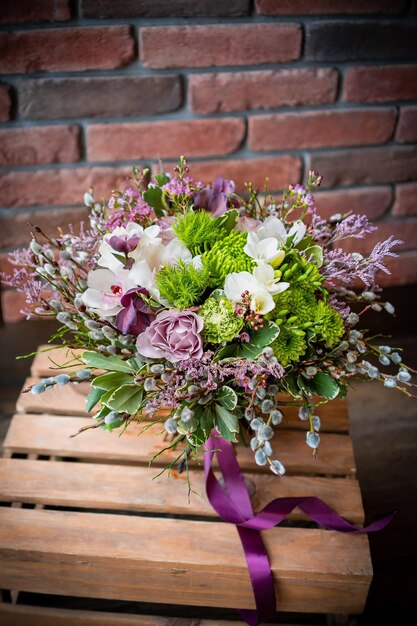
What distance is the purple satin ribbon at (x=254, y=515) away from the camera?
795 millimetres

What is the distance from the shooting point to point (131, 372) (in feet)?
2.46

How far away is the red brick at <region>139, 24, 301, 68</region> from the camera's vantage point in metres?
1.12

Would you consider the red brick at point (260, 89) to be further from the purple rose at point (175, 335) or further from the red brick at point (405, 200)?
the purple rose at point (175, 335)

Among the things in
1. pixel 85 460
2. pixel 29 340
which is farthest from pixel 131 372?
pixel 29 340

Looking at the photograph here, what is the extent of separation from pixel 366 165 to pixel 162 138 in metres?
0.47

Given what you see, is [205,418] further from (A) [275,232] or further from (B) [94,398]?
(A) [275,232]

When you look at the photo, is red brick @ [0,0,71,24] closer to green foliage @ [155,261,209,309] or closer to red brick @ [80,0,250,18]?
red brick @ [80,0,250,18]

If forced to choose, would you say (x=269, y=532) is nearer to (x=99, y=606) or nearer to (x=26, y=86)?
(x=99, y=606)

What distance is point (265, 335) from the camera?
68cm

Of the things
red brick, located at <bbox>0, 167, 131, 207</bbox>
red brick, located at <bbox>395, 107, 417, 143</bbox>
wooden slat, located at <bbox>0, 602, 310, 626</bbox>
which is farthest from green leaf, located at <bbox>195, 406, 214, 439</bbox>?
red brick, located at <bbox>395, 107, 417, 143</bbox>

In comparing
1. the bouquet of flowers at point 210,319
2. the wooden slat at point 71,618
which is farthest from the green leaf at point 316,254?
the wooden slat at point 71,618

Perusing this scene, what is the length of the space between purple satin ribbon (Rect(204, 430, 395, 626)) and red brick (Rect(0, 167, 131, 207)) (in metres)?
0.62

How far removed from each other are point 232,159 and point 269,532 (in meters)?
0.78

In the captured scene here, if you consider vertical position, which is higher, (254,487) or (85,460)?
(254,487)
